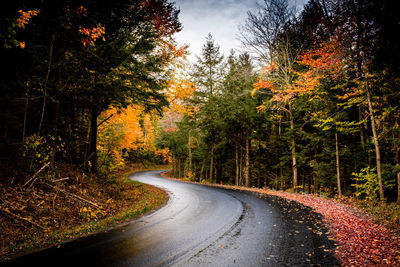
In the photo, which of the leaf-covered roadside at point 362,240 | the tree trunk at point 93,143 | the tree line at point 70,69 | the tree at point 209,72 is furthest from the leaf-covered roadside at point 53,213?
the tree at point 209,72

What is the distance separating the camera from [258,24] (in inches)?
588

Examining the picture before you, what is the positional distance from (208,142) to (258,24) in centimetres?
1348

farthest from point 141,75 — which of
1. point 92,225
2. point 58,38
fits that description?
point 92,225

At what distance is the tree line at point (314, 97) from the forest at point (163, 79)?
0.28ft

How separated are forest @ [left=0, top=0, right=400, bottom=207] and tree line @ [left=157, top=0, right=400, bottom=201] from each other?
0.28ft

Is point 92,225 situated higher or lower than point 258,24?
lower

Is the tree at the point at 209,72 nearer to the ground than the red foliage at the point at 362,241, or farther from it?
farther from it

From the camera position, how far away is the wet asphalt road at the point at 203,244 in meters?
4.00

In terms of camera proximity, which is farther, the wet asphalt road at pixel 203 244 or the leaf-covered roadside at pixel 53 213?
the leaf-covered roadside at pixel 53 213

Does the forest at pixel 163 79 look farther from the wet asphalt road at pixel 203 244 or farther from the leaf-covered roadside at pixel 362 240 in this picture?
the leaf-covered roadside at pixel 362 240

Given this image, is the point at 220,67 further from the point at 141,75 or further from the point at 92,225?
the point at 92,225

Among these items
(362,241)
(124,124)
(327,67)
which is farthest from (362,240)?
(124,124)

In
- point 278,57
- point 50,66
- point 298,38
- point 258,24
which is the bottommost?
point 50,66

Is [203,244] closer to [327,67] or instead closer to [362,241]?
[362,241]
